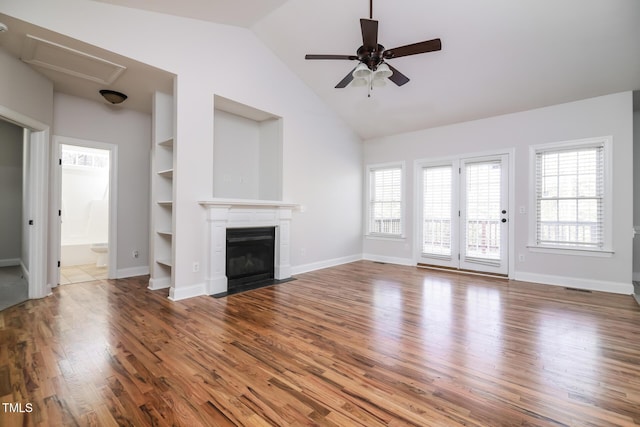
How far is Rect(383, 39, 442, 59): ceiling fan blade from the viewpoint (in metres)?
2.75

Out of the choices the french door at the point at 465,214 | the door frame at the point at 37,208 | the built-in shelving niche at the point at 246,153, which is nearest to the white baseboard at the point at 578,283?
the french door at the point at 465,214

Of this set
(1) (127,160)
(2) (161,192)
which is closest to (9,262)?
(1) (127,160)

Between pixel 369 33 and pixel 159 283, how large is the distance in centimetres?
416

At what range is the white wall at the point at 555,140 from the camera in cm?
414

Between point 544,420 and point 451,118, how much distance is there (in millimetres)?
5072

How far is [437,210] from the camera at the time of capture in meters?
5.89

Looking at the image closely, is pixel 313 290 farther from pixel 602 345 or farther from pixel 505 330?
pixel 602 345

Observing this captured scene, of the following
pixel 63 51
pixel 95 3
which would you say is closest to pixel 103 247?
pixel 63 51

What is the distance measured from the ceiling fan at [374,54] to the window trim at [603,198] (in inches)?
122

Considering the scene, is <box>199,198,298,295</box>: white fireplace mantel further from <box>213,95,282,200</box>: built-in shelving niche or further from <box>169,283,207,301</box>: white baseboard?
<box>213,95,282,200</box>: built-in shelving niche

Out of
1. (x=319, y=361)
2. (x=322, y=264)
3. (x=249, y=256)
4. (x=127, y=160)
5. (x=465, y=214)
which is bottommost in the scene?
(x=319, y=361)

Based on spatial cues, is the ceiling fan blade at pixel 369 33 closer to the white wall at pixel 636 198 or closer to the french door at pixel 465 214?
the french door at pixel 465 214

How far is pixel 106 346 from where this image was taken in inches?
93.9

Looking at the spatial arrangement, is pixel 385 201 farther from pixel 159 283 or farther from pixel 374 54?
pixel 159 283
